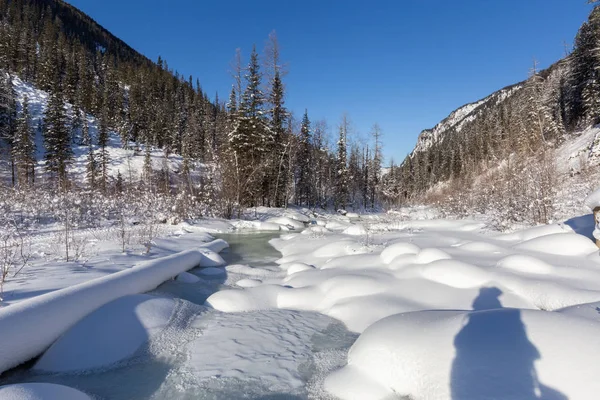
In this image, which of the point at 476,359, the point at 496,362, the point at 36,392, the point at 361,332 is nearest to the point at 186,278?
the point at 361,332

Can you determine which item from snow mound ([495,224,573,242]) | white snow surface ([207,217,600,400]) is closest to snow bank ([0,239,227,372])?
white snow surface ([207,217,600,400])

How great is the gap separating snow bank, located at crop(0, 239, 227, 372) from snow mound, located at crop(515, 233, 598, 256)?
22.7ft

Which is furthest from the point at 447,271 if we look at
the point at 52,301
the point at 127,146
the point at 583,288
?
the point at 127,146

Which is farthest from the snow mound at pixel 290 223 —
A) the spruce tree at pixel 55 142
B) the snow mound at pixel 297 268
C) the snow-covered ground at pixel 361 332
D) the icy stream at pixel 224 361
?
the spruce tree at pixel 55 142

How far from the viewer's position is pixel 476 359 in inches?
84.8

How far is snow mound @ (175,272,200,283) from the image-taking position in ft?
19.0

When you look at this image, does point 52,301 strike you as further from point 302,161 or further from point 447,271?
point 302,161

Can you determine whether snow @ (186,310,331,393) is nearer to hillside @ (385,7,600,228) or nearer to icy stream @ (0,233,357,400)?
icy stream @ (0,233,357,400)

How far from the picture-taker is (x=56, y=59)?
2109 inches

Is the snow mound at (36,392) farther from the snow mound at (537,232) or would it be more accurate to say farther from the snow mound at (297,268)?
the snow mound at (537,232)

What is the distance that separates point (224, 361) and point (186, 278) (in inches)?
124

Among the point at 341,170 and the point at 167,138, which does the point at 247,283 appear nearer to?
the point at 341,170

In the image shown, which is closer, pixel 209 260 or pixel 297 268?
pixel 297 268

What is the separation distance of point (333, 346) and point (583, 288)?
3.18 metres
